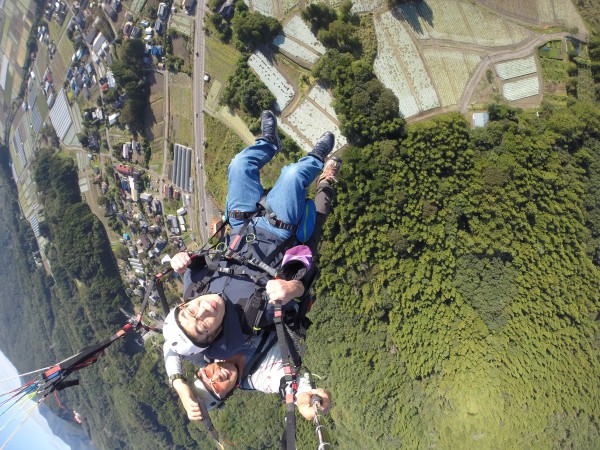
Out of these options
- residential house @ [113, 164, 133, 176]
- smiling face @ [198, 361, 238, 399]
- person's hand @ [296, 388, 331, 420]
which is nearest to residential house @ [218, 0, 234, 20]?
residential house @ [113, 164, 133, 176]

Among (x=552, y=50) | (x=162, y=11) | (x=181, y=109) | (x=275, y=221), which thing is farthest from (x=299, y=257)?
(x=162, y=11)

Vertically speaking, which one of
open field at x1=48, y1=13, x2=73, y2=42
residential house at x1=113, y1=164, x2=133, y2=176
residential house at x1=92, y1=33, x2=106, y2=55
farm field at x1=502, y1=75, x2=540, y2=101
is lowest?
farm field at x1=502, y1=75, x2=540, y2=101

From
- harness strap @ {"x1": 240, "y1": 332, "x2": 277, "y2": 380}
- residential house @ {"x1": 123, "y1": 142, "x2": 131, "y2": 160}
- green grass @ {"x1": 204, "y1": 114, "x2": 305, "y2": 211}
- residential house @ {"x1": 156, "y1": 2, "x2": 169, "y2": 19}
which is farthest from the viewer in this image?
residential house @ {"x1": 123, "y1": 142, "x2": 131, "y2": 160}

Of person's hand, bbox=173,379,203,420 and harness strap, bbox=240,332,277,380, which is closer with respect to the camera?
person's hand, bbox=173,379,203,420

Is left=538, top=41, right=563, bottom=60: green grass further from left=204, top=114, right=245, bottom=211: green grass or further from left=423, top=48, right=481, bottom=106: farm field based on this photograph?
left=204, top=114, right=245, bottom=211: green grass

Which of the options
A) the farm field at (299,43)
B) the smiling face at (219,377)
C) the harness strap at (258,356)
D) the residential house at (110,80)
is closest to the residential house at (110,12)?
the residential house at (110,80)

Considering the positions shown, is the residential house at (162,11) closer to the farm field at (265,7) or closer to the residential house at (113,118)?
the farm field at (265,7)

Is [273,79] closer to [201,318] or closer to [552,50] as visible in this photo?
[552,50]
